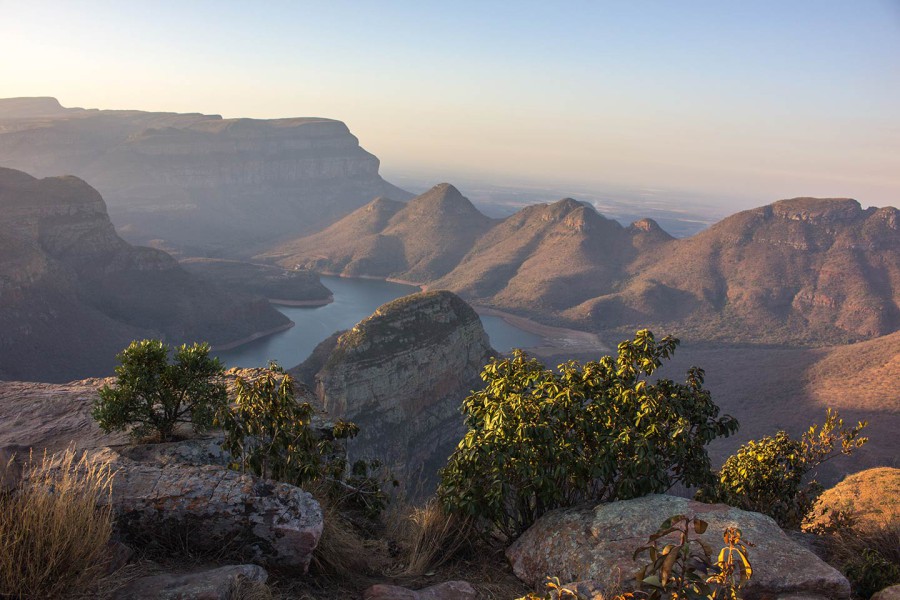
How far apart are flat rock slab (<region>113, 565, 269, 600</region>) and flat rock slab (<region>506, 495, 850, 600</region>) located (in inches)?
128

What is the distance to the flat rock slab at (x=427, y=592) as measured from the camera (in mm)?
5410

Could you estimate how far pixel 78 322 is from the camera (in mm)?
58938

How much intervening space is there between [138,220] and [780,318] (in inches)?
5596

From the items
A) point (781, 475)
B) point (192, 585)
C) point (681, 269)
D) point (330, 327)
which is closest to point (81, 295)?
point (330, 327)

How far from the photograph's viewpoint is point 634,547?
5895mm

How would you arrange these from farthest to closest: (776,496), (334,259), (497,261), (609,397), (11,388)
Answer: (334,259) < (497,261) < (11,388) < (776,496) < (609,397)

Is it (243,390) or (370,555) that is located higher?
(243,390)

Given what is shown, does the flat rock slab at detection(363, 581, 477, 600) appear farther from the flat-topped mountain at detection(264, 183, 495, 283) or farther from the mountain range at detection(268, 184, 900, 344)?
the flat-topped mountain at detection(264, 183, 495, 283)

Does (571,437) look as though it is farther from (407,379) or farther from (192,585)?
(407,379)

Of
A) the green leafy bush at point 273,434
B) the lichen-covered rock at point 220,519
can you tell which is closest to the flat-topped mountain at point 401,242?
the green leafy bush at point 273,434

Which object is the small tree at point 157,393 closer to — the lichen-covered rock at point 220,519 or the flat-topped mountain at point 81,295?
the lichen-covered rock at point 220,519

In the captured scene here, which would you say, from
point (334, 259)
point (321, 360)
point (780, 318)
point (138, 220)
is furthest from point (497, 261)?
point (138, 220)

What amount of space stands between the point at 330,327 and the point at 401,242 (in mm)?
44203

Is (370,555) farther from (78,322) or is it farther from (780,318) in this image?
(780,318)
